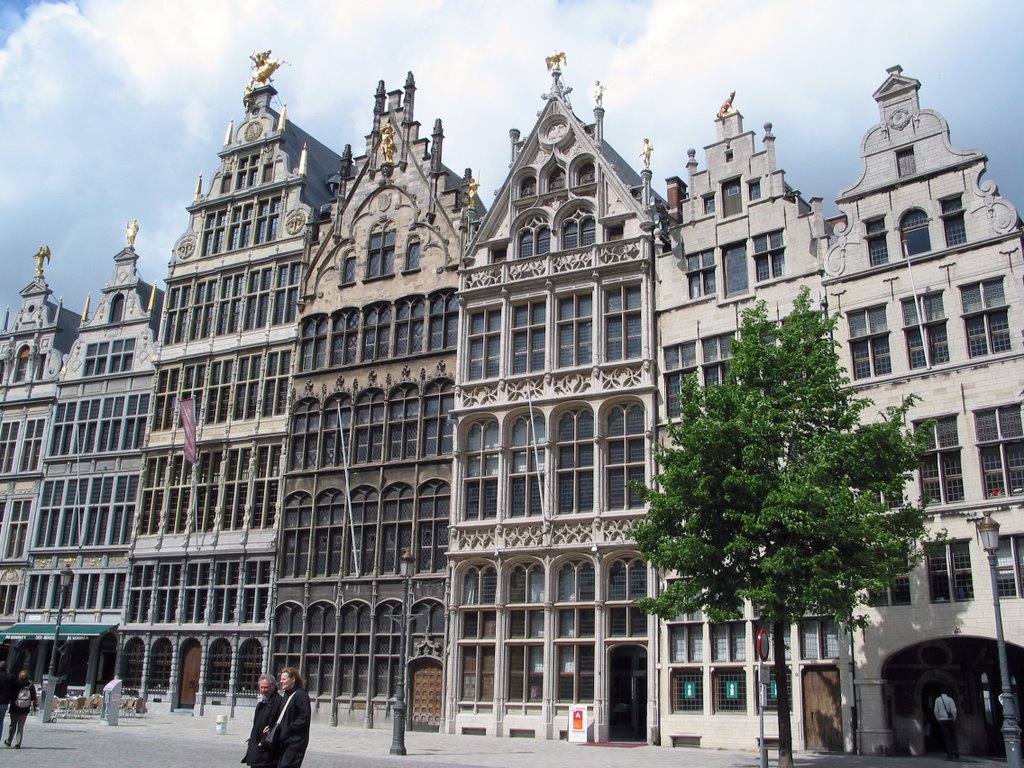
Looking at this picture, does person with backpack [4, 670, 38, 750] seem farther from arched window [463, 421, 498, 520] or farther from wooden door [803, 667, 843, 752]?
wooden door [803, 667, 843, 752]

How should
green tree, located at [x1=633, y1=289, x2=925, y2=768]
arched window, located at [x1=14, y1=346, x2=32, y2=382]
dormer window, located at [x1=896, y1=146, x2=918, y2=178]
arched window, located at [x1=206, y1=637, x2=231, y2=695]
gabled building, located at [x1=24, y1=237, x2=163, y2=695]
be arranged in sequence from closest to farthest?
green tree, located at [x1=633, y1=289, x2=925, y2=768] < dormer window, located at [x1=896, y1=146, x2=918, y2=178] < arched window, located at [x1=206, y1=637, x2=231, y2=695] < gabled building, located at [x1=24, y1=237, x2=163, y2=695] < arched window, located at [x1=14, y1=346, x2=32, y2=382]

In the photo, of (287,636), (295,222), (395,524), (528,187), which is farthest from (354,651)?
(295,222)

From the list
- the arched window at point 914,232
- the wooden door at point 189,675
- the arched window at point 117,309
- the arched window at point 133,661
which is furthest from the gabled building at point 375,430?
the arched window at point 914,232

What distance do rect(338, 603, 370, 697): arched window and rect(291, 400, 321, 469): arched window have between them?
603cm

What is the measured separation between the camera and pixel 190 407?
127 ft

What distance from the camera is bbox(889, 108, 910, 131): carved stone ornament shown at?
27703mm

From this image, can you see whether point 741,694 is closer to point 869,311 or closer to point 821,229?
point 869,311

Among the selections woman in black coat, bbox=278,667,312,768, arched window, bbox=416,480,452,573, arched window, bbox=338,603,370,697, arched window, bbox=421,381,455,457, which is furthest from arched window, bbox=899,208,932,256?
woman in black coat, bbox=278,667,312,768

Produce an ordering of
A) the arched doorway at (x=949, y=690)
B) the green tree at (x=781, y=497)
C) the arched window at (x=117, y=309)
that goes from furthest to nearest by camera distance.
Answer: the arched window at (x=117, y=309) → the arched doorway at (x=949, y=690) → the green tree at (x=781, y=497)

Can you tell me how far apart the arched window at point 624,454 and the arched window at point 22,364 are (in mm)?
30909

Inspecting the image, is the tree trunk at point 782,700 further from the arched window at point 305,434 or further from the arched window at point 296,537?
the arched window at point 305,434

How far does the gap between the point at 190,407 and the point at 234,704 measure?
11.3 m

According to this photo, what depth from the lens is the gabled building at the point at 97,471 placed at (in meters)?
41.1

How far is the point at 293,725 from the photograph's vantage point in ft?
32.1
